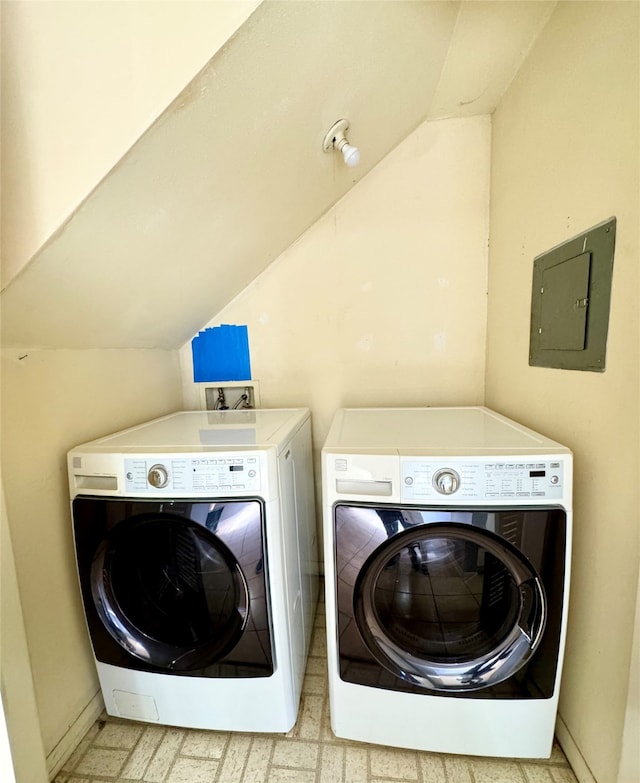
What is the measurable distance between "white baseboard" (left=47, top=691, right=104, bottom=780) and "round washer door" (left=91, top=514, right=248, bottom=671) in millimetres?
336

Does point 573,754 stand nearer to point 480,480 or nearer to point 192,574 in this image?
point 480,480

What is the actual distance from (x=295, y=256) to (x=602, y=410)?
1.35 metres

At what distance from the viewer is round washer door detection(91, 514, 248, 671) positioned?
3.33 feet

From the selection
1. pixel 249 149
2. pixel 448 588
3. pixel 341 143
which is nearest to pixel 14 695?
pixel 448 588

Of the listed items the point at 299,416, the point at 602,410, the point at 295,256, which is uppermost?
the point at 295,256

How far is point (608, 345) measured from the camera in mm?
850

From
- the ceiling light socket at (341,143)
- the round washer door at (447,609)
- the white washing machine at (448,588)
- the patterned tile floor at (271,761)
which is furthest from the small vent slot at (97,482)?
the ceiling light socket at (341,143)

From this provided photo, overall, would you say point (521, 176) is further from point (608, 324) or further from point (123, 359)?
point (123, 359)

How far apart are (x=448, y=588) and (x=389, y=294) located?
123cm

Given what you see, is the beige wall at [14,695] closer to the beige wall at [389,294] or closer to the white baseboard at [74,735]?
the white baseboard at [74,735]

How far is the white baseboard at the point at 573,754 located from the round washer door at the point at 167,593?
40.3 inches

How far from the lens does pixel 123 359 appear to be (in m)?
1.41

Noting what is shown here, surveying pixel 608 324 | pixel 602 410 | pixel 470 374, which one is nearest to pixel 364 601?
pixel 602 410

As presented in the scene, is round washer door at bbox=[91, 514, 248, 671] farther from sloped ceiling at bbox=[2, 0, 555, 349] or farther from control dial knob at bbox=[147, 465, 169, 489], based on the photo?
sloped ceiling at bbox=[2, 0, 555, 349]
